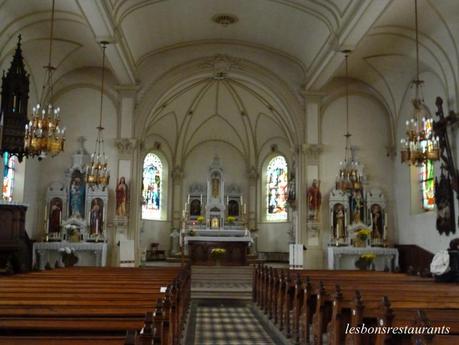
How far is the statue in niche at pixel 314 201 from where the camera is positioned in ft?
58.4

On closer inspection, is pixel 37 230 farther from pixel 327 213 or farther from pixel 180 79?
pixel 327 213

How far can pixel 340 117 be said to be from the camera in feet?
62.5

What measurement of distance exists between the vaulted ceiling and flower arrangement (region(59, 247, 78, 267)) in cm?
552

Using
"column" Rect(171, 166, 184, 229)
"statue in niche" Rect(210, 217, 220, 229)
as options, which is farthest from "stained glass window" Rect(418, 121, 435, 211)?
A: "column" Rect(171, 166, 184, 229)

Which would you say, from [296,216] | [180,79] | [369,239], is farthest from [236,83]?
[369,239]

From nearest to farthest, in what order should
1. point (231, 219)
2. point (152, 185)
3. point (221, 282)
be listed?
point (221, 282)
point (231, 219)
point (152, 185)

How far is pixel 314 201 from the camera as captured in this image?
701 inches

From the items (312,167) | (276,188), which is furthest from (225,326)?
(276,188)

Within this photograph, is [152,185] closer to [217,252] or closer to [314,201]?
[217,252]

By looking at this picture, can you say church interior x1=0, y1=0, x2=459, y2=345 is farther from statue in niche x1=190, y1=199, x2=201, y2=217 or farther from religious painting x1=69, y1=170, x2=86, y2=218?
statue in niche x1=190, y1=199, x2=201, y2=217

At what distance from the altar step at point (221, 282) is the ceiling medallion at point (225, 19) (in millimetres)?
8469

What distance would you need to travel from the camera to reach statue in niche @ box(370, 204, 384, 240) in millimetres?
18109

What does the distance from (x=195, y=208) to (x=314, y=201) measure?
945 cm

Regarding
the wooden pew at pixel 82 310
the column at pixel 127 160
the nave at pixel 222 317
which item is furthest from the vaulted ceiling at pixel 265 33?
the wooden pew at pixel 82 310
